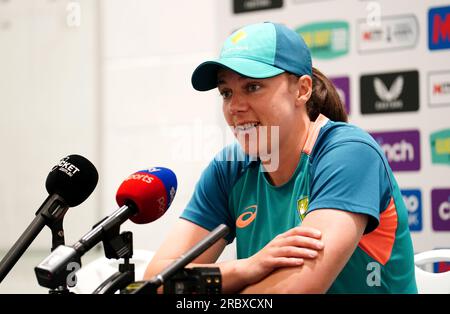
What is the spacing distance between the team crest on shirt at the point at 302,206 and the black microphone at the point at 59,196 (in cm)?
45

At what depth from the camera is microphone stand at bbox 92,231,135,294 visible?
958 millimetres

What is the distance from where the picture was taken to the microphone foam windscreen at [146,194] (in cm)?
105

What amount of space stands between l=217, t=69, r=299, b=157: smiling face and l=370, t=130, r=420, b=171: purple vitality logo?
1.01 metres

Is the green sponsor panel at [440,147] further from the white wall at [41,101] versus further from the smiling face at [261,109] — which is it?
the white wall at [41,101]

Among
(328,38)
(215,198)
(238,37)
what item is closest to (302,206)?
(215,198)

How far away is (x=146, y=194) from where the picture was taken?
1054 mm

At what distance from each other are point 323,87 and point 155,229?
1.44 m

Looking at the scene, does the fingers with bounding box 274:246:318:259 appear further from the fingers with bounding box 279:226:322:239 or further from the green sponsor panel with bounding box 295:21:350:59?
the green sponsor panel with bounding box 295:21:350:59

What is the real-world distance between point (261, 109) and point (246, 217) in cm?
28

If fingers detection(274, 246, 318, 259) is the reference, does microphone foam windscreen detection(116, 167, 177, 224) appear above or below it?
above

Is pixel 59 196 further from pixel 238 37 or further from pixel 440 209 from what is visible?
pixel 440 209

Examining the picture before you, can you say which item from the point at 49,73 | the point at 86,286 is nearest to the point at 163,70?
the point at 49,73

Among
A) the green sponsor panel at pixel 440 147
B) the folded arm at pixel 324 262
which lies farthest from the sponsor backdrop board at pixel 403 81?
the folded arm at pixel 324 262

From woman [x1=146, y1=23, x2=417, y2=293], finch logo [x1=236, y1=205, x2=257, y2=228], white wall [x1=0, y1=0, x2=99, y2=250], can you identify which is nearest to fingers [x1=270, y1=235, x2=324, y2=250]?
woman [x1=146, y1=23, x2=417, y2=293]
